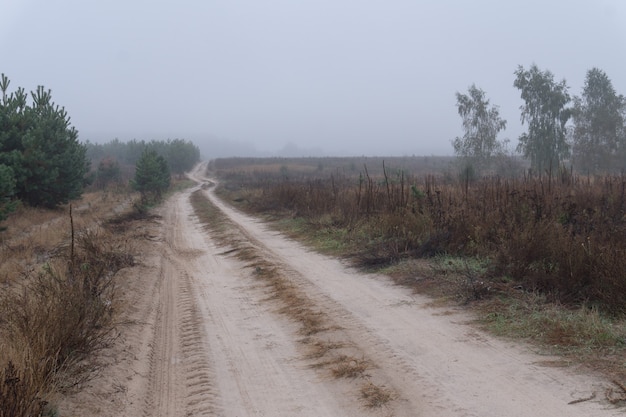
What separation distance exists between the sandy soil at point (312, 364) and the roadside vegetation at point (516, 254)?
0.52m

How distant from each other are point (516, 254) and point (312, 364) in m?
4.14

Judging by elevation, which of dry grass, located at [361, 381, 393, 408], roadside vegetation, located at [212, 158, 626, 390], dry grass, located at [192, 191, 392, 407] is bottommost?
dry grass, located at [192, 191, 392, 407]

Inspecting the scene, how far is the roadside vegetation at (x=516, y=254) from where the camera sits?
5.66 m

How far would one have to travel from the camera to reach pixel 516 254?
7.74 meters

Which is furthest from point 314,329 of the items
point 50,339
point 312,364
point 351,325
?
point 50,339

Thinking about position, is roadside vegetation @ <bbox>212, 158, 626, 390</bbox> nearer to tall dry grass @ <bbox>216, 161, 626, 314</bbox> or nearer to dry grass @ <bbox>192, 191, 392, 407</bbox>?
tall dry grass @ <bbox>216, 161, 626, 314</bbox>

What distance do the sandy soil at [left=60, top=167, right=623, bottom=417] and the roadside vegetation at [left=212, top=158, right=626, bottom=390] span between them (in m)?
0.52

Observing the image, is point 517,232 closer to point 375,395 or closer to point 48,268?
point 375,395

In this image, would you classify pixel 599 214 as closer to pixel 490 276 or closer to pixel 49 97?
pixel 490 276

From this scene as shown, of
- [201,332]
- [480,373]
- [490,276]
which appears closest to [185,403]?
[201,332]

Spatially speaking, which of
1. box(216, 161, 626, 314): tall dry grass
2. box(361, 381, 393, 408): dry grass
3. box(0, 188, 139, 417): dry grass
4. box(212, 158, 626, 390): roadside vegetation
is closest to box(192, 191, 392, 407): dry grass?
box(361, 381, 393, 408): dry grass

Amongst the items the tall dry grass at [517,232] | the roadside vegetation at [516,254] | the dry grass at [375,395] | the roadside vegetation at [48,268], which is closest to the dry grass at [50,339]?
the roadside vegetation at [48,268]

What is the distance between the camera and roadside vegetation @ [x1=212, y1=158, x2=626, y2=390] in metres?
5.66

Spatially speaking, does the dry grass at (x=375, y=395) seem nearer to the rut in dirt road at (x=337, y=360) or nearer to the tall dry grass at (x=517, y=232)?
the rut in dirt road at (x=337, y=360)
